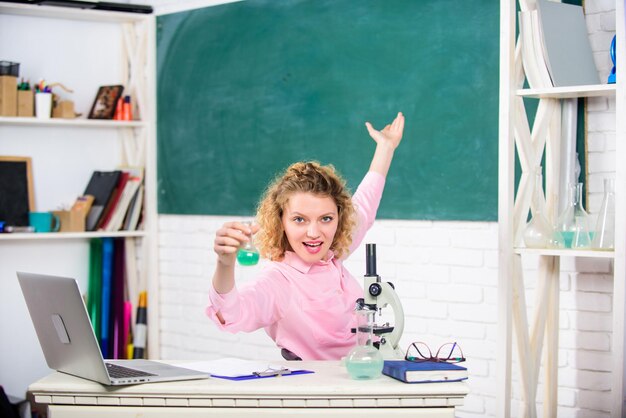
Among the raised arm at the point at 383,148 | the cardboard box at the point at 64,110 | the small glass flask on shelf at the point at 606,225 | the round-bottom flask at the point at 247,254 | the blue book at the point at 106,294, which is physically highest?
the cardboard box at the point at 64,110

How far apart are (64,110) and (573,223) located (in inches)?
119

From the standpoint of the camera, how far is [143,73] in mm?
5578

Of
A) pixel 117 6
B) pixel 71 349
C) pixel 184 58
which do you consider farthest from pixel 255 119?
pixel 71 349

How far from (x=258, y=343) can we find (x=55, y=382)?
2.51 metres

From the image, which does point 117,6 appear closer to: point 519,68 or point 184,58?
point 184,58

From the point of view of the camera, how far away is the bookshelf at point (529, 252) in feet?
10.5

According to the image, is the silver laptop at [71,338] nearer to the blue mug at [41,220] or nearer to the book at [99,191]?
the blue mug at [41,220]

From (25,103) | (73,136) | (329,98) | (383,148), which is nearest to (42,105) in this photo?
(25,103)

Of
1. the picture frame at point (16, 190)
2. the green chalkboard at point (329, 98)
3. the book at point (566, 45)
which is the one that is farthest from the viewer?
the picture frame at point (16, 190)

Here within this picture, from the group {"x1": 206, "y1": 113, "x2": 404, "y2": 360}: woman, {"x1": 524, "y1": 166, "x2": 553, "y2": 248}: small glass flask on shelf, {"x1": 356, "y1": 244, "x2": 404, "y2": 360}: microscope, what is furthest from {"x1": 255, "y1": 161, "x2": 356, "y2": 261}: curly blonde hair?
{"x1": 524, "y1": 166, "x2": 553, "y2": 248}: small glass flask on shelf

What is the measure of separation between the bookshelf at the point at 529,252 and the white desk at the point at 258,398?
1056 millimetres

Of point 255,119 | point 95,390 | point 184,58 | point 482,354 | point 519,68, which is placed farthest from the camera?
point 184,58

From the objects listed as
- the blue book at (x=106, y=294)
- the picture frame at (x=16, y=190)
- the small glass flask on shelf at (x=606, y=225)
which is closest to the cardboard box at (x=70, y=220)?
the picture frame at (x=16, y=190)

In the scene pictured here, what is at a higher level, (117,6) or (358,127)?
(117,6)
